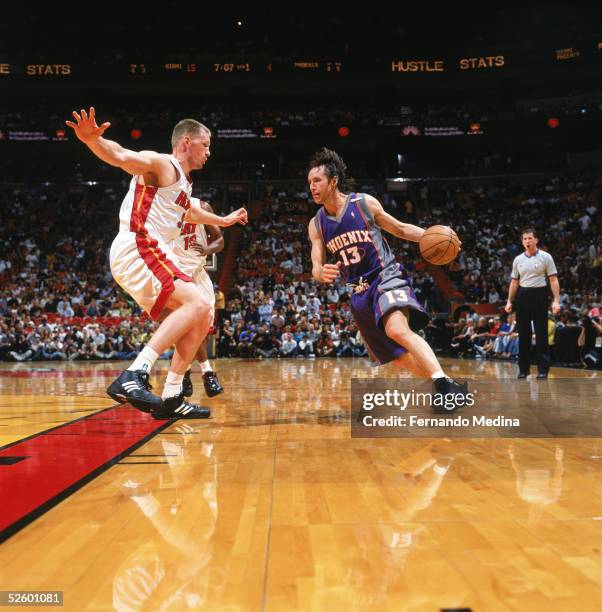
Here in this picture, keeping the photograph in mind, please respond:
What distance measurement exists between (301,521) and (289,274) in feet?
58.8

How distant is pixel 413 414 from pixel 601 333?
6973mm

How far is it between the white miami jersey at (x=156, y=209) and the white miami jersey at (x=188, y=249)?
0.97 meters

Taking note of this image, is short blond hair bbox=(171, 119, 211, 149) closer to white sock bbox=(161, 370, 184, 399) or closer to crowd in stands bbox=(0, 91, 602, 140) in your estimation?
white sock bbox=(161, 370, 184, 399)

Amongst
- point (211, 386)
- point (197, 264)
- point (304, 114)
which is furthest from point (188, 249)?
point (304, 114)

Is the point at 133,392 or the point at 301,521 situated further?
the point at 133,392

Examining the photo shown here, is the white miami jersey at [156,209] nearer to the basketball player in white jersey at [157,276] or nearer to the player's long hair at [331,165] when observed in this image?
the basketball player in white jersey at [157,276]

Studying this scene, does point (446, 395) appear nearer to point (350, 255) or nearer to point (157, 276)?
point (350, 255)

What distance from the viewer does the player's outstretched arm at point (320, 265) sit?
3.69m

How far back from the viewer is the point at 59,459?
2537mm

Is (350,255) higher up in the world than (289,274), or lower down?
lower down

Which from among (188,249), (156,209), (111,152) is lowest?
(188,249)

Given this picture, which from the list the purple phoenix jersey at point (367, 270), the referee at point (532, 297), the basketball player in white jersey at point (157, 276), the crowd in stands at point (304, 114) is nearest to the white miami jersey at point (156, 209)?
the basketball player in white jersey at point (157, 276)

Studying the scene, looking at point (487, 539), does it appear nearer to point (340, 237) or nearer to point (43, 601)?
point (43, 601)

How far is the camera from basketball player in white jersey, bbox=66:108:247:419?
10.8 ft
